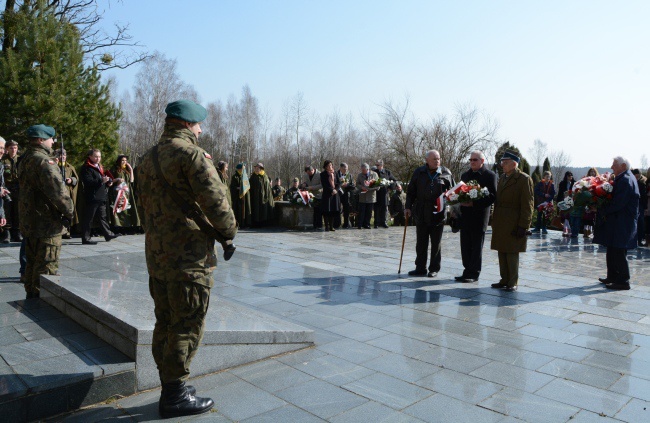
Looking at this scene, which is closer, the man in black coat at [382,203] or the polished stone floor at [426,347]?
the polished stone floor at [426,347]

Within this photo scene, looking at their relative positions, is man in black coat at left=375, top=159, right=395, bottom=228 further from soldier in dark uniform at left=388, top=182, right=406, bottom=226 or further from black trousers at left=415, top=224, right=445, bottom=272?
black trousers at left=415, top=224, right=445, bottom=272

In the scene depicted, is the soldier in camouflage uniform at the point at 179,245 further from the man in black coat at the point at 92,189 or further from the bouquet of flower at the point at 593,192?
the man in black coat at the point at 92,189

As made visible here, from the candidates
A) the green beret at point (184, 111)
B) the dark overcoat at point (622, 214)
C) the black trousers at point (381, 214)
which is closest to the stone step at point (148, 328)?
the green beret at point (184, 111)

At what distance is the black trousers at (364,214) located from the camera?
1614 centimetres

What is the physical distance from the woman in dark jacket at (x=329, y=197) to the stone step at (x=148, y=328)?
31.5ft

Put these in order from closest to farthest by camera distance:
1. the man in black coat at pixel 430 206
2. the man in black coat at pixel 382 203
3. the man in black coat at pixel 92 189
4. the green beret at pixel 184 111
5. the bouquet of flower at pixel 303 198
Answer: the green beret at pixel 184 111 → the man in black coat at pixel 430 206 → the man in black coat at pixel 92 189 → the bouquet of flower at pixel 303 198 → the man in black coat at pixel 382 203

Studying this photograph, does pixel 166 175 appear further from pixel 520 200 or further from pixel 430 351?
pixel 520 200

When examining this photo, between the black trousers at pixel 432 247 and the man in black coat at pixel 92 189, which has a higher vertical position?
the man in black coat at pixel 92 189

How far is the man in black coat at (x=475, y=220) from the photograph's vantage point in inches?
316

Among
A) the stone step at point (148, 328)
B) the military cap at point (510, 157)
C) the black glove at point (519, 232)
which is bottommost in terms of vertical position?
the stone step at point (148, 328)

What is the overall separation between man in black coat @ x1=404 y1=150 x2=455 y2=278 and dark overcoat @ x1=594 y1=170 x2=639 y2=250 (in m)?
2.36

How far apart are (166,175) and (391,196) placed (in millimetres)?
14972

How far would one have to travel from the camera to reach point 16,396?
3.41 meters

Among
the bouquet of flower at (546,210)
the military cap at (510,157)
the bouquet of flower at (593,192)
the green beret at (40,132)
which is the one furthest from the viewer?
the bouquet of flower at (546,210)
